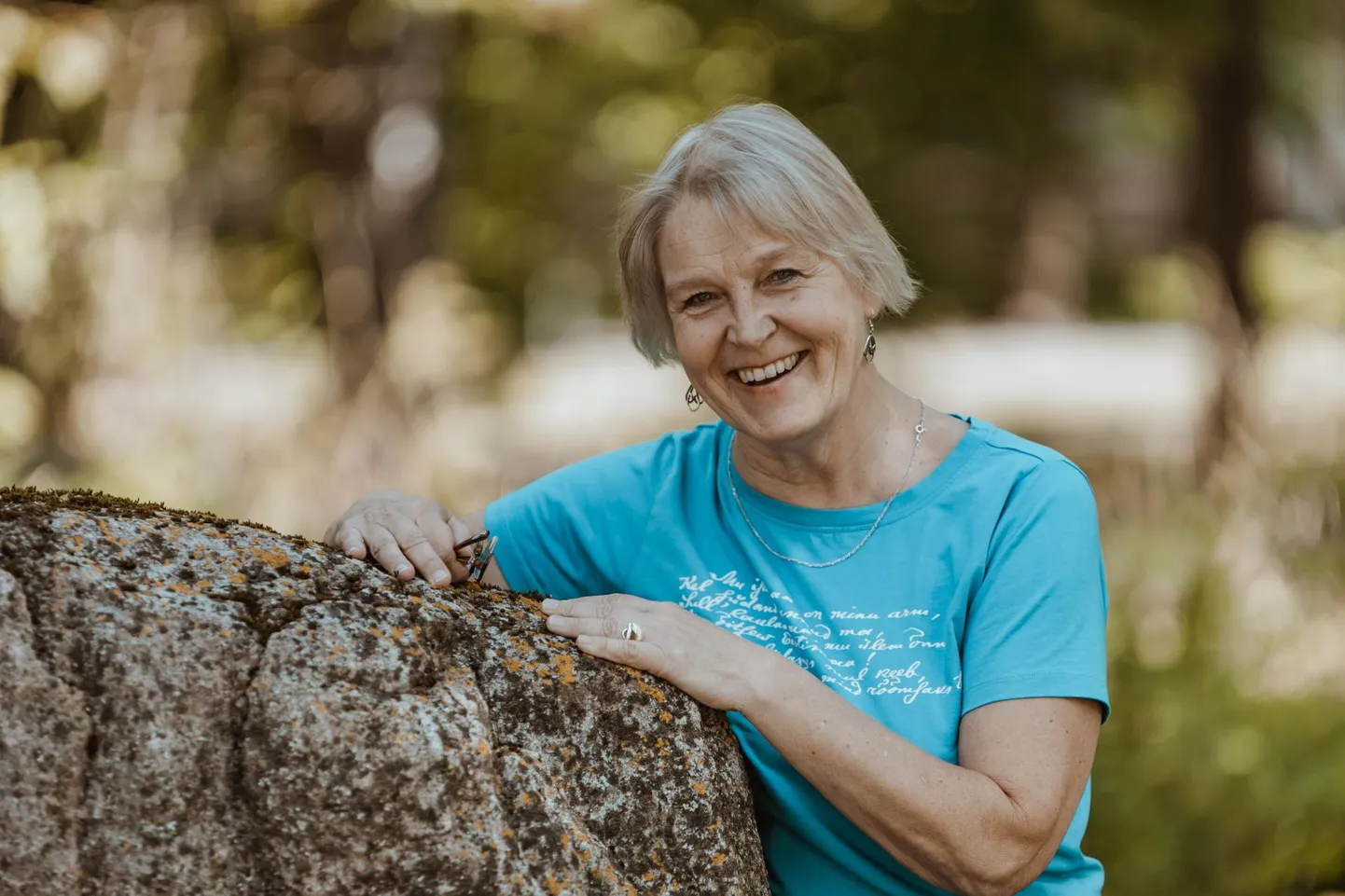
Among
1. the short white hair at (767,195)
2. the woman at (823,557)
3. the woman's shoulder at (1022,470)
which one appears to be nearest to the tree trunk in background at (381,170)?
the woman at (823,557)

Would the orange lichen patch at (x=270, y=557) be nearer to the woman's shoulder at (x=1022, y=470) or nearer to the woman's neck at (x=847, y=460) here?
the woman's neck at (x=847, y=460)

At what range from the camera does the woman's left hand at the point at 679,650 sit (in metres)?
2.15

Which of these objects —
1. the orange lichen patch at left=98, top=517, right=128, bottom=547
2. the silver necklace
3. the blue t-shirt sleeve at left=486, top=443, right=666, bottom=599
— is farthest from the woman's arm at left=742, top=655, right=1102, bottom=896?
the orange lichen patch at left=98, top=517, right=128, bottom=547

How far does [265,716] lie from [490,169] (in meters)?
10.8

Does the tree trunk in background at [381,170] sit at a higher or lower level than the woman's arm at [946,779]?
higher

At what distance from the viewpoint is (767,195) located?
8.02 ft

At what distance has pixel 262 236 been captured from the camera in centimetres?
958

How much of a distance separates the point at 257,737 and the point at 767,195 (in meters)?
1.28

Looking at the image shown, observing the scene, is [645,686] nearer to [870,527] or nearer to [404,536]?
[404,536]

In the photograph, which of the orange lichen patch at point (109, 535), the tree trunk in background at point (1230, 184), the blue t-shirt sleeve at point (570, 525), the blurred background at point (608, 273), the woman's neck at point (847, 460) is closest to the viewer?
the orange lichen patch at point (109, 535)

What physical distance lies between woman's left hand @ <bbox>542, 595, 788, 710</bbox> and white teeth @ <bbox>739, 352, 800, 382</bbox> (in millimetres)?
570

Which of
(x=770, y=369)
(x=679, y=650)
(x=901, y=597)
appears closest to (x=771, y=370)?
(x=770, y=369)

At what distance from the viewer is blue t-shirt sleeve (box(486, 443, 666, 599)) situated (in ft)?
9.14

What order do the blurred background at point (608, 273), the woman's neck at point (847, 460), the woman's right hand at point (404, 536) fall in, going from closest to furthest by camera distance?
1. the woman's right hand at point (404, 536)
2. the woman's neck at point (847, 460)
3. the blurred background at point (608, 273)
